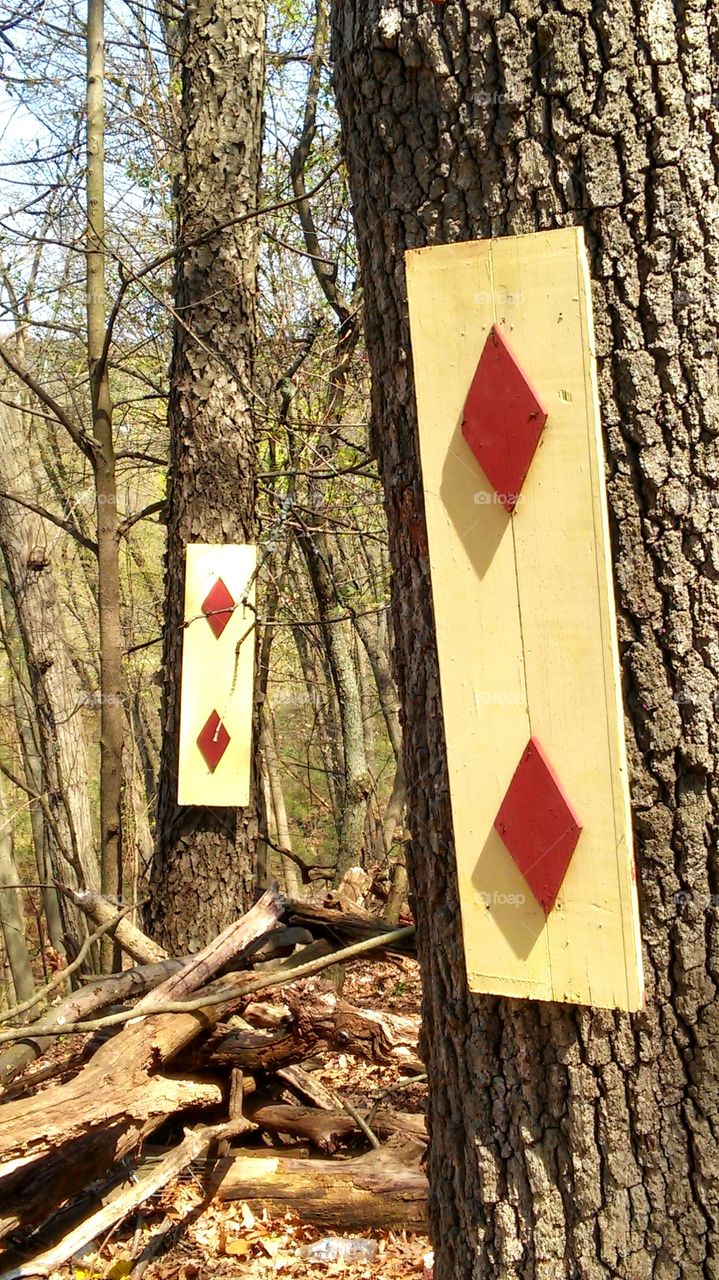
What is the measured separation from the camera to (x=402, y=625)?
6.72 ft

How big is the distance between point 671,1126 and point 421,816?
2.20ft

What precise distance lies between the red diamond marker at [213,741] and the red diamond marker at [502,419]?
272cm

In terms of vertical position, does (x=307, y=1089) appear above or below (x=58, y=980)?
below

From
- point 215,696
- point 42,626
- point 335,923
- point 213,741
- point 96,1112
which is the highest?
point 42,626

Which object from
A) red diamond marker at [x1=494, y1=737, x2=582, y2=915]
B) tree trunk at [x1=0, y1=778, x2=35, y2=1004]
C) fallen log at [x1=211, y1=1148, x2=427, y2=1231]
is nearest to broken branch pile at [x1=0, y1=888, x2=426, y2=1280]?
fallen log at [x1=211, y1=1148, x2=427, y2=1231]

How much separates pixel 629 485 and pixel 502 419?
0.78 feet

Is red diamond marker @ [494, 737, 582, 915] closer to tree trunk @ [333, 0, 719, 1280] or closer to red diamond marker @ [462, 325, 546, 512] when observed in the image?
tree trunk @ [333, 0, 719, 1280]

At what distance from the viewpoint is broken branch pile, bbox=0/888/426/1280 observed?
276 centimetres

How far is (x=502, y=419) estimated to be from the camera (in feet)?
5.91

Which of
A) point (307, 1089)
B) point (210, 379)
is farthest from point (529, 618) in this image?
point (210, 379)

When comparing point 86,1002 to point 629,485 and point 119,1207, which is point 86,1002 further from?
point 629,485

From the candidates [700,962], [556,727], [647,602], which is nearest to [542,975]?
[700,962]

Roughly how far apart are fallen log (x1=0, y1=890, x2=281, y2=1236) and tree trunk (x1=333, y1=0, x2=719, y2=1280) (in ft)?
4.19

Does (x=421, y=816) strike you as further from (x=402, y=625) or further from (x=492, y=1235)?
(x=492, y=1235)
